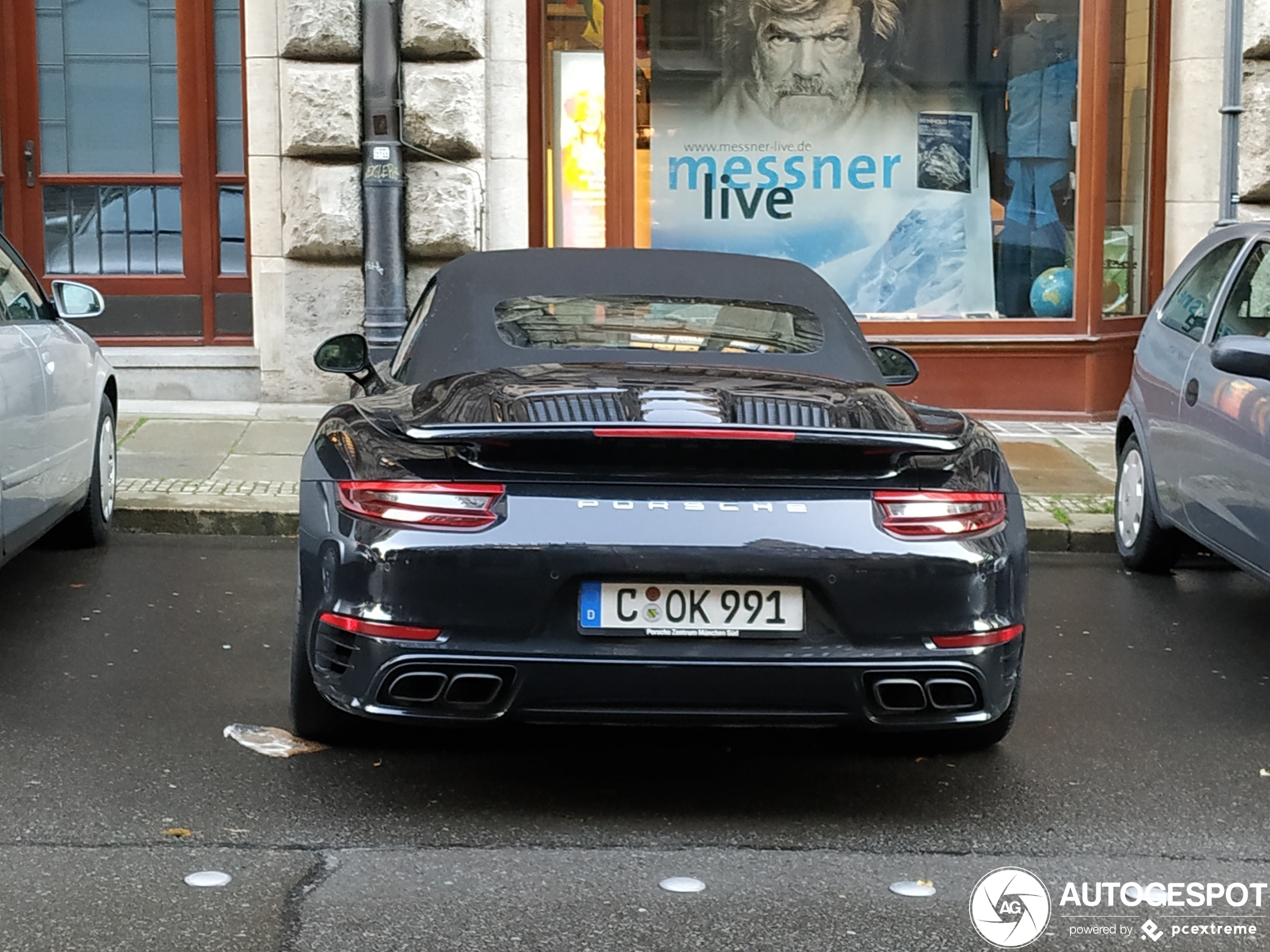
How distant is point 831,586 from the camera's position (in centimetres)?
430

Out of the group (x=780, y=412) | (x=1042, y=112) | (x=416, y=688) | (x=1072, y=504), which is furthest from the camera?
(x=1042, y=112)

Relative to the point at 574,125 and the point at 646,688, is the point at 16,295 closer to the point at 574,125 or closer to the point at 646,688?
the point at 646,688

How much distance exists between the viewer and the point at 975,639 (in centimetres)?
441

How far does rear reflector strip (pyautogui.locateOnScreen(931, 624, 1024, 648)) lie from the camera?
4391 mm

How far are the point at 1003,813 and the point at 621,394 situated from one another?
1409 mm

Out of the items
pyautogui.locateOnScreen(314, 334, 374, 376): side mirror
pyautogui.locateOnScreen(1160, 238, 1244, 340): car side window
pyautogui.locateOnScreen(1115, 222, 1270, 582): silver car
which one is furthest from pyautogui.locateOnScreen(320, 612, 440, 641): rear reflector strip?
pyautogui.locateOnScreen(1160, 238, 1244, 340): car side window

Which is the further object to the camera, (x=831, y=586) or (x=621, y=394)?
(x=621, y=394)

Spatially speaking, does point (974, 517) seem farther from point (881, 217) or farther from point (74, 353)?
point (881, 217)

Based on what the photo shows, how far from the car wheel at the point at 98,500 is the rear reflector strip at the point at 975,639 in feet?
14.8

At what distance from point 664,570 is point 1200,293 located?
4149mm

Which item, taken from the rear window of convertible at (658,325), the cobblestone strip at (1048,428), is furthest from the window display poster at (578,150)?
the rear window of convertible at (658,325)

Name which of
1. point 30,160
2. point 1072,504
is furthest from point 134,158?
point 1072,504

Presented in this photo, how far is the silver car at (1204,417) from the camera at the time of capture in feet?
20.6

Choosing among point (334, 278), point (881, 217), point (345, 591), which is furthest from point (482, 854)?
point (881, 217)
